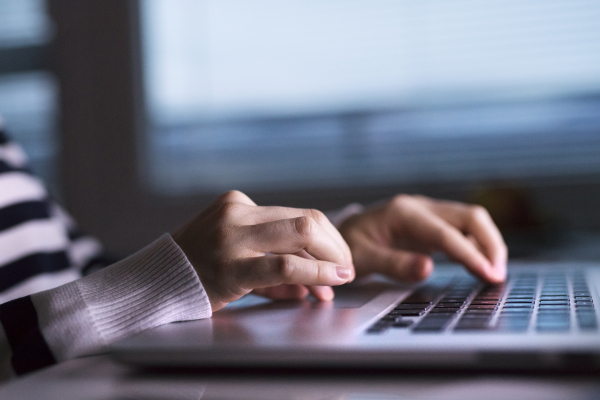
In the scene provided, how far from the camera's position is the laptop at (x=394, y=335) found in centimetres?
33

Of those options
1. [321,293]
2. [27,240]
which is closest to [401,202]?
[321,293]

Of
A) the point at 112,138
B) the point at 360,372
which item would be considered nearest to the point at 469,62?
the point at 112,138

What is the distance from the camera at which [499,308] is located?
0.47 meters

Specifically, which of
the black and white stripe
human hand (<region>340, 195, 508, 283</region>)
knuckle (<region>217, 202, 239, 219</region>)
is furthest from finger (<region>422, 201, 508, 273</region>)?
the black and white stripe

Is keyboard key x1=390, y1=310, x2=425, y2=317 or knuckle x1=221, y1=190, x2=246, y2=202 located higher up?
knuckle x1=221, y1=190, x2=246, y2=202

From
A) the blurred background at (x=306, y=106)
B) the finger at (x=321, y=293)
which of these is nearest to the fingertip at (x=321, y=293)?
the finger at (x=321, y=293)

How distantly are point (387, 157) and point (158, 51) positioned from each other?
2.42 feet

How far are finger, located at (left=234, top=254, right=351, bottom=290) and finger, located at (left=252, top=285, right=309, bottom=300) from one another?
3.7 inches

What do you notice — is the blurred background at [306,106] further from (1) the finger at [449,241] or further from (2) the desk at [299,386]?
(2) the desk at [299,386]

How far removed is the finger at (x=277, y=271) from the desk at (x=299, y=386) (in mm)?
139

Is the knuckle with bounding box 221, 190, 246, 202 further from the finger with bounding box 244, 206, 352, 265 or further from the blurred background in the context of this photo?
the blurred background

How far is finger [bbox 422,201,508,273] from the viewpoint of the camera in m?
0.72

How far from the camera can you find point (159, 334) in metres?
0.42

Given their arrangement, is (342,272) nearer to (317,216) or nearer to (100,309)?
(317,216)
